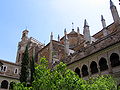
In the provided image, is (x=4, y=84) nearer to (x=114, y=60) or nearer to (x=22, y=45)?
(x=22, y=45)

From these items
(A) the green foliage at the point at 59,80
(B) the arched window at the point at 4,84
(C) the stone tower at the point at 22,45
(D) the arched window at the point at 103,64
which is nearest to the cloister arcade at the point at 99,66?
(D) the arched window at the point at 103,64

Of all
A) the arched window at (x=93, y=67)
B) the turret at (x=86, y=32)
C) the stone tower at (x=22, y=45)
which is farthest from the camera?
the stone tower at (x=22, y=45)

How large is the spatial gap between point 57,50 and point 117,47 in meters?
15.4

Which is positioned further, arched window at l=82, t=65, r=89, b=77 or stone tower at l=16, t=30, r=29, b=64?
stone tower at l=16, t=30, r=29, b=64

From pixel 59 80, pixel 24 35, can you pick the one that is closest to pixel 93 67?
pixel 59 80

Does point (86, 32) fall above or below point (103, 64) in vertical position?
above

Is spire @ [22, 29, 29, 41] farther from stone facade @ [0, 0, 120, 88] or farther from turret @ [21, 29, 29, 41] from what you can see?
stone facade @ [0, 0, 120, 88]

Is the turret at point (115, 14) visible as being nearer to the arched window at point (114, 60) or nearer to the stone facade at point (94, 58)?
the stone facade at point (94, 58)

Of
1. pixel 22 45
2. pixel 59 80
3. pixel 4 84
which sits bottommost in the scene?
pixel 59 80

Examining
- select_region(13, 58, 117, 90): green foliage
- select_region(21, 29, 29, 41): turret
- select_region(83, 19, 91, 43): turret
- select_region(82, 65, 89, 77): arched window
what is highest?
select_region(21, 29, 29, 41): turret

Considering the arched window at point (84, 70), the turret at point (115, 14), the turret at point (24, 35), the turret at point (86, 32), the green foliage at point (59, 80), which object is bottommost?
the green foliage at point (59, 80)

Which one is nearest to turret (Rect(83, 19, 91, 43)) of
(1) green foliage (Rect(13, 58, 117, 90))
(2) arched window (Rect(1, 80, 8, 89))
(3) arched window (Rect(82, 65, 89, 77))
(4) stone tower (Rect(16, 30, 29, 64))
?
(3) arched window (Rect(82, 65, 89, 77))

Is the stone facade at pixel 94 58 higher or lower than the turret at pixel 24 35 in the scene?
lower

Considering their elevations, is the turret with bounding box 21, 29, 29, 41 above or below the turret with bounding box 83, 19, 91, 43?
above
